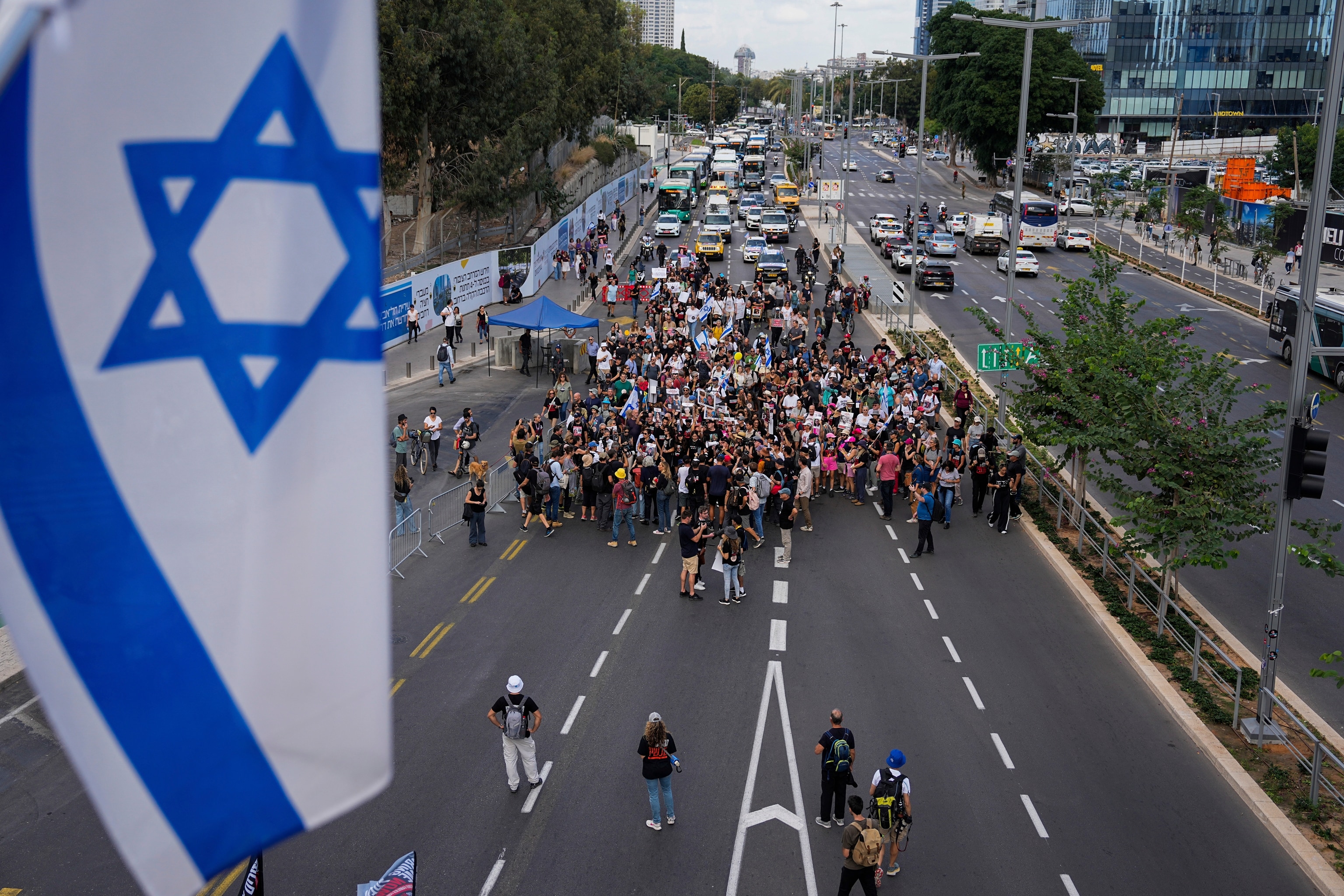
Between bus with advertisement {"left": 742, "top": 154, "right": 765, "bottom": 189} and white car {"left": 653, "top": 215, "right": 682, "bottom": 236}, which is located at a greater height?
bus with advertisement {"left": 742, "top": 154, "right": 765, "bottom": 189}

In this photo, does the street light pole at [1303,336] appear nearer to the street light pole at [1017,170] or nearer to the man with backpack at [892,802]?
the man with backpack at [892,802]

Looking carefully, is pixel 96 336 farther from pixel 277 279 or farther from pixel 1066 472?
pixel 1066 472

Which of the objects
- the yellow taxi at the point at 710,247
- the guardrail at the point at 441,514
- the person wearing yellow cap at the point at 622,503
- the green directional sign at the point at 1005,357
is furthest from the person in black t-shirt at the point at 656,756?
the yellow taxi at the point at 710,247

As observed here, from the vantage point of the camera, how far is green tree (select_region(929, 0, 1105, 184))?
89688 millimetres

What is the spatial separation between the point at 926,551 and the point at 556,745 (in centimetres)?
960

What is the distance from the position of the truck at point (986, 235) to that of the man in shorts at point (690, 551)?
50.4m

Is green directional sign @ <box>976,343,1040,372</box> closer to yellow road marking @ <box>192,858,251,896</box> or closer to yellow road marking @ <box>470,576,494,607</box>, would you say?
yellow road marking @ <box>470,576,494,607</box>

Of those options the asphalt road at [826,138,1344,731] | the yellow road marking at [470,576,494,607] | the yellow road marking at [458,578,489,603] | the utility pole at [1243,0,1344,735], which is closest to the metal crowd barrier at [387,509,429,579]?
Result: the yellow road marking at [458,578,489,603]

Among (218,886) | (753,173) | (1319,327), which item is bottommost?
(218,886)

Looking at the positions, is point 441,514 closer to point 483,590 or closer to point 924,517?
point 483,590

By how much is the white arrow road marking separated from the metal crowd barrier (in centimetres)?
814

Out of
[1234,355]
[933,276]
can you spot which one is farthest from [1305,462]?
[933,276]

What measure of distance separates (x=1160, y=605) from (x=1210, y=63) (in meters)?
130

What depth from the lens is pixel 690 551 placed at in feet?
61.1
